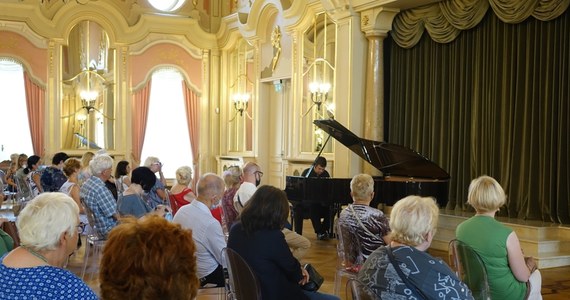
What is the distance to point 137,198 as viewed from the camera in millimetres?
5738

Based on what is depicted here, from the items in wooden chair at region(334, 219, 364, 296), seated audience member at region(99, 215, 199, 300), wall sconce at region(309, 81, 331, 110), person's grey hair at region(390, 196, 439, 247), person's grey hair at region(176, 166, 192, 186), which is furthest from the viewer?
wall sconce at region(309, 81, 331, 110)

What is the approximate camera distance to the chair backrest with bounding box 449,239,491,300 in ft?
11.5

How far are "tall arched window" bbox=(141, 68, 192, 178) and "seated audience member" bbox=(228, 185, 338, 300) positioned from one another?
1129 centimetres

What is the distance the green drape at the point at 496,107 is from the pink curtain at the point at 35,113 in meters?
7.07

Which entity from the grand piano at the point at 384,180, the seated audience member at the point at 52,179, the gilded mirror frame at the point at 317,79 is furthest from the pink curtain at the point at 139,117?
the grand piano at the point at 384,180

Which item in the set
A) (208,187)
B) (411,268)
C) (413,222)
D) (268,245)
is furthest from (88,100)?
(411,268)

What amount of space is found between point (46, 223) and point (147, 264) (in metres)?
0.84

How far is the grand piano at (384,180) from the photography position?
316 inches

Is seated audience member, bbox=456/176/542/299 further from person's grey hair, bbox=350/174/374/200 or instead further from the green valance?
the green valance

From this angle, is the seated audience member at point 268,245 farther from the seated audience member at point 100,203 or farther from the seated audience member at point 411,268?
the seated audience member at point 100,203

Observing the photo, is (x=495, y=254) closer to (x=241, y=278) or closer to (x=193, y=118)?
(x=241, y=278)

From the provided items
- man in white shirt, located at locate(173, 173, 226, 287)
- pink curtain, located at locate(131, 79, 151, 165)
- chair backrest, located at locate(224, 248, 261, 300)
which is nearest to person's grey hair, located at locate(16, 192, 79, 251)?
chair backrest, located at locate(224, 248, 261, 300)

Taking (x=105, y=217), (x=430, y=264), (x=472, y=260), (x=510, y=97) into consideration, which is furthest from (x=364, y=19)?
(x=430, y=264)

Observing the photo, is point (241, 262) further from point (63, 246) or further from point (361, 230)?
point (361, 230)
